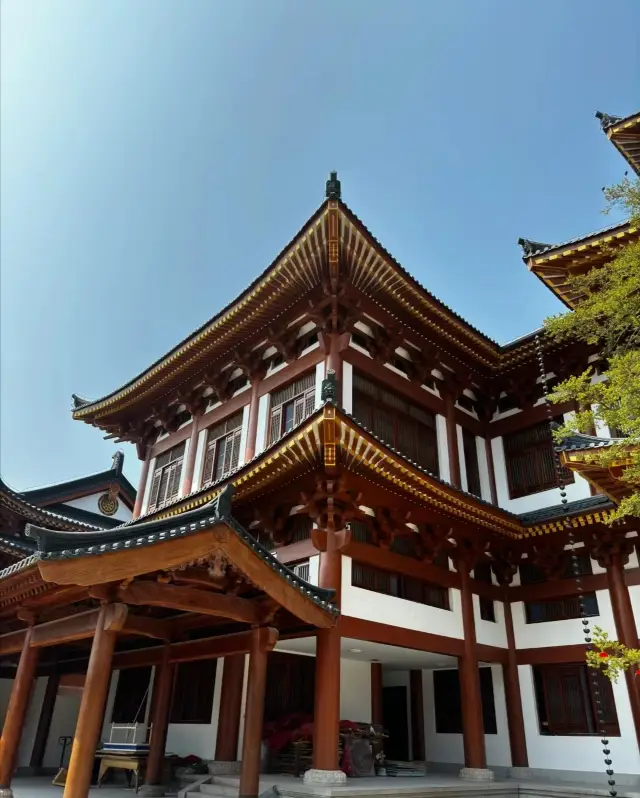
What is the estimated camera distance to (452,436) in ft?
49.1

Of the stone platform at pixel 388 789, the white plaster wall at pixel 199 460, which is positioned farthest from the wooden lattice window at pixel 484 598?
the white plaster wall at pixel 199 460

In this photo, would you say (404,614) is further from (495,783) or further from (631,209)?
(631,209)

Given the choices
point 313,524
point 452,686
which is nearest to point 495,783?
point 452,686

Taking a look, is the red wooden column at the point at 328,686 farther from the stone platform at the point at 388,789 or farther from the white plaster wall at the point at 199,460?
the white plaster wall at the point at 199,460

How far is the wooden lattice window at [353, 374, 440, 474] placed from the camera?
43.9 ft

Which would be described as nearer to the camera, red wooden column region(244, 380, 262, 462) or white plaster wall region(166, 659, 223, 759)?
white plaster wall region(166, 659, 223, 759)

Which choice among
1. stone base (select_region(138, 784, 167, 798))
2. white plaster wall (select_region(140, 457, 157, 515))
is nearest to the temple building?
stone base (select_region(138, 784, 167, 798))

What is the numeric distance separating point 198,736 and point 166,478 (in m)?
6.95

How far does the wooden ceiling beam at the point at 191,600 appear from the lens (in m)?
7.49

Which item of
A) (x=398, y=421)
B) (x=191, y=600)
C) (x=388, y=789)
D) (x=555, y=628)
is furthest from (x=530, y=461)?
(x=191, y=600)

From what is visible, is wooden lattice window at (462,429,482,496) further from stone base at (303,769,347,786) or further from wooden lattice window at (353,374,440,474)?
stone base at (303,769,347,786)

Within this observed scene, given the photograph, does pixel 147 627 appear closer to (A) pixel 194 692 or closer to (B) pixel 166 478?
(A) pixel 194 692

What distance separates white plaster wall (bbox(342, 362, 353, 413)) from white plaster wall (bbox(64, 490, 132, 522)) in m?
13.4

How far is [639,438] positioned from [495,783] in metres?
7.30
